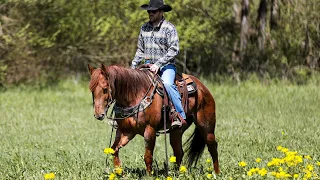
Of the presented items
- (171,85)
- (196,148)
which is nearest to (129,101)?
(171,85)

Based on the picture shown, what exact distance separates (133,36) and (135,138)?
41.0 feet

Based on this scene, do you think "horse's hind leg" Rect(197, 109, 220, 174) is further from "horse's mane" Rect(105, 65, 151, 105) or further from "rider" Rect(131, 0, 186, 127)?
"horse's mane" Rect(105, 65, 151, 105)

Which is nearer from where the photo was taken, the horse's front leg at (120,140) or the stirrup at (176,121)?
the horse's front leg at (120,140)

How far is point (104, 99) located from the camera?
26.1ft

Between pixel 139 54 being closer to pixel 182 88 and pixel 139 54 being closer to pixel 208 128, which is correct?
pixel 182 88

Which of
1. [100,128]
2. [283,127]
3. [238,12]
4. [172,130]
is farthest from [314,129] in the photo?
[238,12]

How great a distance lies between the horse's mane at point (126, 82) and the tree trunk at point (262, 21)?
17.8 metres

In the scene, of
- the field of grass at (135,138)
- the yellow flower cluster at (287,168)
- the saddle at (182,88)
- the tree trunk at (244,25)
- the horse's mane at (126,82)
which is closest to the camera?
the yellow flower cluster at (287,168)

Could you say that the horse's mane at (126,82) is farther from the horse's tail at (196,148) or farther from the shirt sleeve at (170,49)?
the horse's tail at (196,148)

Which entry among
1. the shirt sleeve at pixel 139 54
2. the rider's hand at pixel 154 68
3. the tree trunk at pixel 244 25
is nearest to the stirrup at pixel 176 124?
the rider's hand at pixel 154 68

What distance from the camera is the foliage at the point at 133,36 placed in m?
26.1

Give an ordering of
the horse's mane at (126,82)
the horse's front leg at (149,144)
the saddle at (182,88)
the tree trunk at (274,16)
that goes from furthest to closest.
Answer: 1. the tree trunk at (274,16)
2. the saddle at (182,88)
3. the horse's front leg at (149,144)
4. the horse's mane at (126,82)

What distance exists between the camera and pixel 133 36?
26906 millimetres

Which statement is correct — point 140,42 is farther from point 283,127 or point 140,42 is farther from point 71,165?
point 283,127
